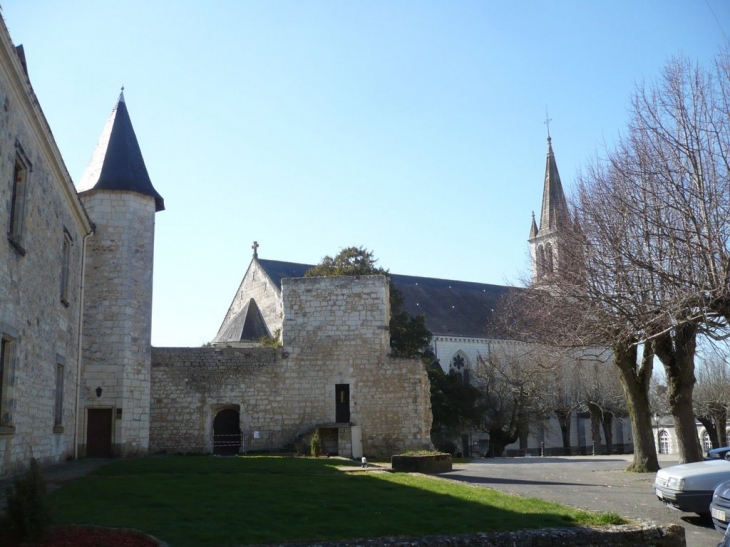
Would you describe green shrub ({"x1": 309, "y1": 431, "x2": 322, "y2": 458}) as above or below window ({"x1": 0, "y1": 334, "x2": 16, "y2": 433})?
below

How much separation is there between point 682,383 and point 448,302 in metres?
38.5

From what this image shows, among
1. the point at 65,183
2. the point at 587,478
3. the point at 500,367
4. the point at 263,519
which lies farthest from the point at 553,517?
the point at 500,367

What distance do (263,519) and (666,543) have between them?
4032 millimetres

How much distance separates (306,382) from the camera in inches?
815

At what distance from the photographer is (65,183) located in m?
14.8

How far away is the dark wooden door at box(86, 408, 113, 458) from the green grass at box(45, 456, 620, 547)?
20.0 ft

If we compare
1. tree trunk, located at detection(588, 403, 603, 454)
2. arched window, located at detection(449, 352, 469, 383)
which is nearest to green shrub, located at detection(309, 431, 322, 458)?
tree trunk, located at detection(588, 403, 603, 454)

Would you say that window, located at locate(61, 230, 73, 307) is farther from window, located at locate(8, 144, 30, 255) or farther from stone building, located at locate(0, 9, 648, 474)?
window, located at locate(8, 144, 30, 255)

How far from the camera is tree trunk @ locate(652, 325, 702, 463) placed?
49.6 ft

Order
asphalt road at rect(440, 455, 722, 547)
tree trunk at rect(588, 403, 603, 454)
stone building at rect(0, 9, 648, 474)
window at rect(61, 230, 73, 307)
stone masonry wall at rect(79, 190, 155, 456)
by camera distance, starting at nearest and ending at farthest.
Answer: asphalt road at rect(440, 455, 722, 547), window at rect(61, 230, 73, 307), stone building at rect(0, 9, 648, 474), stone masonry wall at rect(79, 190, 155, 456), tree trunk at rect(588, 403, 603, 454)

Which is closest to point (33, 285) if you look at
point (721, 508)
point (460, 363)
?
point (721, 508)

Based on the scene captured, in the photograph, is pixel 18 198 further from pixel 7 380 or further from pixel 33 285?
pixel 7 380

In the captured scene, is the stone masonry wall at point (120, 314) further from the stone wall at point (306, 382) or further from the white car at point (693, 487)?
the white car at point (693, 487)

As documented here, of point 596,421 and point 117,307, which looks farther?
point 596,421
